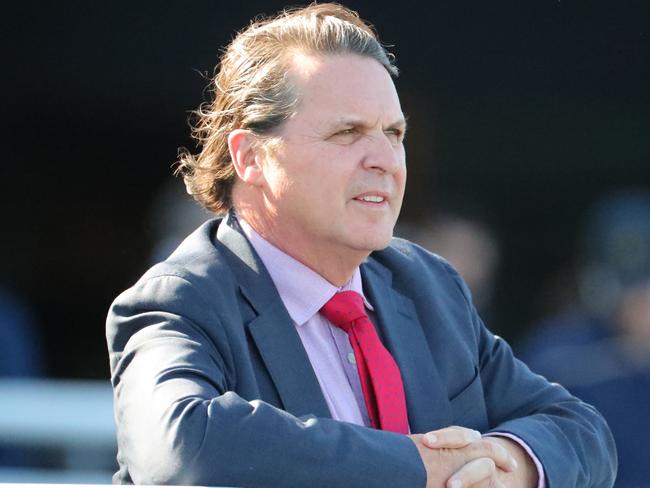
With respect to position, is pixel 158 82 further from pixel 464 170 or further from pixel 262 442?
pixel 262 442

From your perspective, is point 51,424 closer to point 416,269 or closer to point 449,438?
point 416,269

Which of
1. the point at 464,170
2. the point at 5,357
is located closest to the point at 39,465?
the point at 5,357

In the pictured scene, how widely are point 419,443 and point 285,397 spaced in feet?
0.86

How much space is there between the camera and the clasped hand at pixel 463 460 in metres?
1.80

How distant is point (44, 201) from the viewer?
562 cm

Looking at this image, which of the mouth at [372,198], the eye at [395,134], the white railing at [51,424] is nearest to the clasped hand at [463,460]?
the mouth at [372,198]

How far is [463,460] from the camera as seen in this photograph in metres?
1.85

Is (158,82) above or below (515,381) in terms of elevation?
above

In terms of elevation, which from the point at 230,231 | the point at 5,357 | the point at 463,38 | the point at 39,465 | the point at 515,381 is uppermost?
the point at 463,38

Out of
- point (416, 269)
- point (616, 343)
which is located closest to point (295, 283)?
point (416, 269)

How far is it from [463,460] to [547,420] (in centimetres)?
36

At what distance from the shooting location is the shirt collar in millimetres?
2117

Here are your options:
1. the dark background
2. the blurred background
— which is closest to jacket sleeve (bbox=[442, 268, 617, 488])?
the blurred background

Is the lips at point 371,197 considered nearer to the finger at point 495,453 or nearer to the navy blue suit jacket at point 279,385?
the navy blue suit jacket at point 279,385
